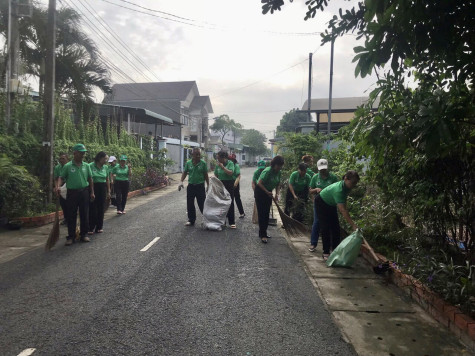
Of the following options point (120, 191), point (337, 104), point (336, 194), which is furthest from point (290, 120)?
point (336, 194)

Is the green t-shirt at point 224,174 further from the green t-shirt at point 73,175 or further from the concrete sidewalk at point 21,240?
the green t-shirt at point 73,175

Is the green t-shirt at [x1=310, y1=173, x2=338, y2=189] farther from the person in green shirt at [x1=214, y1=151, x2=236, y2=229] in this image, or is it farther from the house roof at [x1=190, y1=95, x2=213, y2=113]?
the house roof at [x1=190, y1=95, x2=213, y2=113]

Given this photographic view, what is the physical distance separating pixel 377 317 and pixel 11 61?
12.2 meters

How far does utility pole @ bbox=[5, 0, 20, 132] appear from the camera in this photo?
10.2 metres

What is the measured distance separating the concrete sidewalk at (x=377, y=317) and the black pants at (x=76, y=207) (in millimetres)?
4150

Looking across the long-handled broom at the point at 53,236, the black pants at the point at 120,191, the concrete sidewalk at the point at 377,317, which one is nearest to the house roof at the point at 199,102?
the black pants at the point at 120,191

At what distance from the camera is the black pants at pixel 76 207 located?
7031 millimetres

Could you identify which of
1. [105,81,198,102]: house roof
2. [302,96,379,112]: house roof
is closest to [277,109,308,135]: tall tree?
Answer: [105,81,198,102]: house roof

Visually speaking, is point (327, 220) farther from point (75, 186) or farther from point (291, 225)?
point (75, 186)

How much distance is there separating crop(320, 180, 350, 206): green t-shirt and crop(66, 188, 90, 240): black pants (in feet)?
13.9

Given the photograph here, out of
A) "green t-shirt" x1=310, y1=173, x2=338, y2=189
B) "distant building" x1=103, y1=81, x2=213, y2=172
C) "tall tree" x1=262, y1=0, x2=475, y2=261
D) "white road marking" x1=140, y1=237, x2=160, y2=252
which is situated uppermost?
"distant building" x1=103, y1=81, x2=213, y2=172

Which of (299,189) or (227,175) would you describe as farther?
(227,175)

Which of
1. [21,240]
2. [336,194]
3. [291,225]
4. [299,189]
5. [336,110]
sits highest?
[336,110]

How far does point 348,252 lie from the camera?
5723 mm
